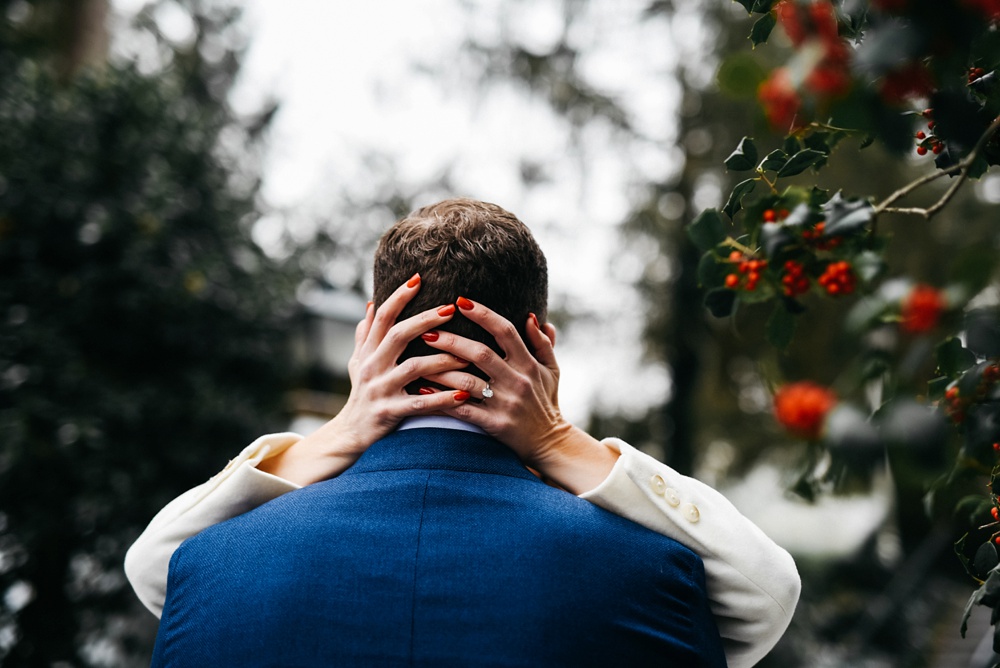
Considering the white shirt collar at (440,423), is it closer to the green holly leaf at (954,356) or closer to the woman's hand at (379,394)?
the woman's hand at (379,394)

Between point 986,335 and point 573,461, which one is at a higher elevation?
point 986,335

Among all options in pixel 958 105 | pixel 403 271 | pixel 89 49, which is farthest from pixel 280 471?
pixel 89 49

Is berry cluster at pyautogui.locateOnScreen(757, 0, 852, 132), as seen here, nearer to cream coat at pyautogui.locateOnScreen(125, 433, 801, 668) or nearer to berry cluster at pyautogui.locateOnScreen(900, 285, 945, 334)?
berry cluster at pyautogui.locateOnScreen(900, 285, 945, 334)

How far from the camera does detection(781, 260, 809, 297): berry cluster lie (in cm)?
126

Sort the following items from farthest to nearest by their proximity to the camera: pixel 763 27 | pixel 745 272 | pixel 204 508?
pixel 204 508 → pixel 745 272 → pixel 763 27

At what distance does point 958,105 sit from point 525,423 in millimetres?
872

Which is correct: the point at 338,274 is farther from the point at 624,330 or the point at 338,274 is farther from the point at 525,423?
the point at 525,423

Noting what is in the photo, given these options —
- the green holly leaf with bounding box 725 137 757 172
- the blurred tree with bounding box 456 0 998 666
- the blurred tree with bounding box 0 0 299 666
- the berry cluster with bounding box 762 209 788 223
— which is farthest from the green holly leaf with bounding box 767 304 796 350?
the blurred tree with bounding box 456 0 998 666

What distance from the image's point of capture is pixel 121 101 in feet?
14.6

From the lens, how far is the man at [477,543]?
1248 millimetres

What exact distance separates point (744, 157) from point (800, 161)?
0.29 feet

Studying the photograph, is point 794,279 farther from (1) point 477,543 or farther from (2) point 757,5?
(1) point 477,543

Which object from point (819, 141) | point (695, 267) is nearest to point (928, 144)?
point (819, 141)

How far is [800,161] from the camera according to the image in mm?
1253
